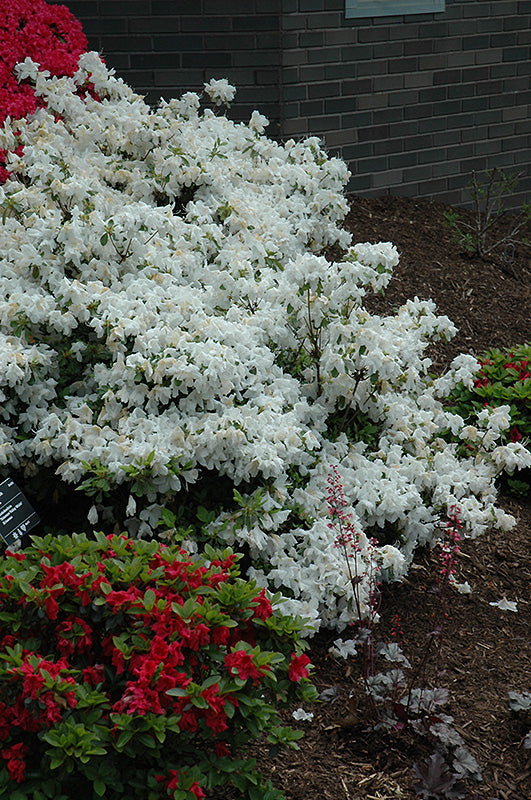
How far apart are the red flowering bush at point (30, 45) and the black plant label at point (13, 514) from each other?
5.98 feet

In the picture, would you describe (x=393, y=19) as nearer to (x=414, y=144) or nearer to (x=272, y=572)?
(x=414, y=144)

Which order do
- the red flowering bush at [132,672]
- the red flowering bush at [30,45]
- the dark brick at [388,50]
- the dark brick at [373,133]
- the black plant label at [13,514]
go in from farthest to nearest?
the dark brick at [373,133] < the dark brick at [388,50] < the red flowering bush at [30,45] < the black plant label at [13,514] < the red flowering bush at [132,672]

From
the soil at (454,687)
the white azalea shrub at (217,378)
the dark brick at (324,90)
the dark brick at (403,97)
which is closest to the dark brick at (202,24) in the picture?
the dark brick at (324,90)

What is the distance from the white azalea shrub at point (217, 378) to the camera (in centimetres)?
303

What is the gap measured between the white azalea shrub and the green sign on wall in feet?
10.8

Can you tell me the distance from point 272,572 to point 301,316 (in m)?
0.95

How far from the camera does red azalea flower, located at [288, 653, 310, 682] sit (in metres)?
2.24

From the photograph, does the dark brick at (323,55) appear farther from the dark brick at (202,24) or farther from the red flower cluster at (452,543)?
the red flower cluster at (452,543)

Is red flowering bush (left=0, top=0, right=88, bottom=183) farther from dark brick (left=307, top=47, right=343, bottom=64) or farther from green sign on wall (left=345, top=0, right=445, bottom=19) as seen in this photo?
green sign on wall (left=345, top=0, right=445, bottom=19)

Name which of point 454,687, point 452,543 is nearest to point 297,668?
point 454,687

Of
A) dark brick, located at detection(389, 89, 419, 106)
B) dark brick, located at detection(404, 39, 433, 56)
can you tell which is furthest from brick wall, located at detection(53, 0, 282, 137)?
dark brick, located at detection(404, 39, 433, 56)

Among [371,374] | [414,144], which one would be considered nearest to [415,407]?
[371,374]

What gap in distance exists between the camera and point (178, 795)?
A: 204cm

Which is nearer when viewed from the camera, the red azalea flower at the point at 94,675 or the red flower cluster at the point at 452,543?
the red azalea flower at the point at 94,675
